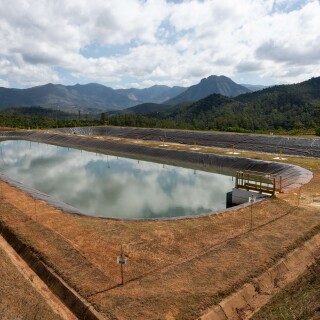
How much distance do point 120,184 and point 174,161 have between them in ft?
42.9

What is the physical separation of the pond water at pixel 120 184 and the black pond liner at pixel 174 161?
7.10 feet

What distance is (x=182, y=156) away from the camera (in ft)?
137

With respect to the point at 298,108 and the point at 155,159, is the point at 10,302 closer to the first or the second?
the point at 155,159

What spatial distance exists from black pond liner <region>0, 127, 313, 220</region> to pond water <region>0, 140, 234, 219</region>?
217 cm

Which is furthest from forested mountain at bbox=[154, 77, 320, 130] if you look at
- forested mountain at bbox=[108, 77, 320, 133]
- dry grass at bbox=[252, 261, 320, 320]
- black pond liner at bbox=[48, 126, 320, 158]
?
dry grass at bbox=[252, 261, 320, 320]

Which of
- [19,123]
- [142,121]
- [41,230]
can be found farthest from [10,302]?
[19,123]

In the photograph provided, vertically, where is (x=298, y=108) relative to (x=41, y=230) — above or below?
above

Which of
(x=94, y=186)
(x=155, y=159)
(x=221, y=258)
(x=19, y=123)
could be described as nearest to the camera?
(x=221, y=258)

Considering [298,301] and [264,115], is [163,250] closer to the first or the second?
[298,301]

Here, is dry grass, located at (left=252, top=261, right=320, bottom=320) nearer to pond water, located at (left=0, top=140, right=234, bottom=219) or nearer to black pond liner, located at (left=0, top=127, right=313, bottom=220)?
pond water, located at (left=0, top=140, right=234, bottom=219)

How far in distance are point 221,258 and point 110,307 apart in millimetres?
4734

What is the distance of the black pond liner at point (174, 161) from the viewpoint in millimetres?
23847

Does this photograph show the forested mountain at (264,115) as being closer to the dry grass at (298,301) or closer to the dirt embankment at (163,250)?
the dirt embankment at (163,250)

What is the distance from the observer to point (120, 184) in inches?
1215
